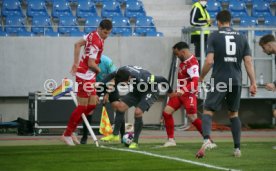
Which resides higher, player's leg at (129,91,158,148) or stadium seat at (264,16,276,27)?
stadium seat at (264,16,276,27)

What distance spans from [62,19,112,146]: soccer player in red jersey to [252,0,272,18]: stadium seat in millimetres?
12865

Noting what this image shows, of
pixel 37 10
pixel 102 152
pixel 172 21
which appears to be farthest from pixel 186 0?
pixel 102 152

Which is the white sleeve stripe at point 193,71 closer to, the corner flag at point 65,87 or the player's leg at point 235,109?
the player's leg at point 235,109

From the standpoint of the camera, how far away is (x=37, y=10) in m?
25.8

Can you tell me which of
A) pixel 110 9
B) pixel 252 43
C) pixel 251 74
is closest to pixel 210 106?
pixel 251 74

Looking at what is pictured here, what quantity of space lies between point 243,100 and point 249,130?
4.75ft

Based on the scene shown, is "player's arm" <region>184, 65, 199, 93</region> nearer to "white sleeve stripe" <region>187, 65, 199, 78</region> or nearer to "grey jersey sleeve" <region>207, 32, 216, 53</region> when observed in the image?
"white sleeve stripe" <region>187, 65, 199, 78</region>

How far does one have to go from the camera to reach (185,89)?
15180mm

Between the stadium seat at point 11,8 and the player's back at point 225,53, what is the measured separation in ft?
44.7

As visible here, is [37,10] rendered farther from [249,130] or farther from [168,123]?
[168,123]

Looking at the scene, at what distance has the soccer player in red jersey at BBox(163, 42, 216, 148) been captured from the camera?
1505 cm

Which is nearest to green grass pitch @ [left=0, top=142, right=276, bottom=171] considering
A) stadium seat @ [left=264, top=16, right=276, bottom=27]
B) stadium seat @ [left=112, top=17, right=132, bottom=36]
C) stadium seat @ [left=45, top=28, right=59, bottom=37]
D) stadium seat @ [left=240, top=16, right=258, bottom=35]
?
stadium seat @ [left=45, top=28, right=59, bottom=37]

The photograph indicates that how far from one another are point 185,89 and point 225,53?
2632 millimetres

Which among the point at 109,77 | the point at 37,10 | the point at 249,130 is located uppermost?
the point at 37,10
